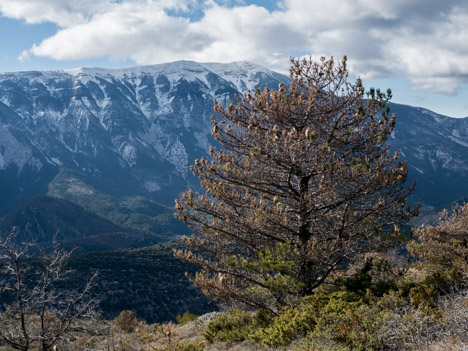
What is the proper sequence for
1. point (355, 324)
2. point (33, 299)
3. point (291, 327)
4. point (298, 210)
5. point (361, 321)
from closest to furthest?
point (355, 324), point (361, 321), point (291, 327), point (298, 210), point (33, 299)

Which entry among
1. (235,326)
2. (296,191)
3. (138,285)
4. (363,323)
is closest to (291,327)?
(363,323)

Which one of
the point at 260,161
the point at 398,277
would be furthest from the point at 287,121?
the point at 398,277

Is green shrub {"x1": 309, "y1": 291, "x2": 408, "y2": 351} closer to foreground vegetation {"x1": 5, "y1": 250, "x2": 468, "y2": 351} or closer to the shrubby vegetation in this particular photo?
foreground vegetation {"x1": 5, "y1": 250, "x2": 468, "y2": 351}

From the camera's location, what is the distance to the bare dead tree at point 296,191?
11.9 meters

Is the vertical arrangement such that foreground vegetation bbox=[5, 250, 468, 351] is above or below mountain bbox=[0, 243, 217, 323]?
above

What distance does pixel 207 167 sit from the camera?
13617 millimetres

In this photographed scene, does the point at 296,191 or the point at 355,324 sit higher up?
the point at 296,191

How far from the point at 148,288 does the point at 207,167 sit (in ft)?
361

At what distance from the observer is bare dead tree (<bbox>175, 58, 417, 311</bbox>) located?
11.9 m

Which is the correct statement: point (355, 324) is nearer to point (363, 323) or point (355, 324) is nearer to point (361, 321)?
point (363, 323)

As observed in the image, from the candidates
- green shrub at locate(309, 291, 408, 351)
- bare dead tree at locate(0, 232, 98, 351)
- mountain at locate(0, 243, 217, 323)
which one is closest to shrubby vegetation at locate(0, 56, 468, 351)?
green shrub at locate(309, 291, 408, 351)

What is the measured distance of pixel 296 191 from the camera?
13.5 metres

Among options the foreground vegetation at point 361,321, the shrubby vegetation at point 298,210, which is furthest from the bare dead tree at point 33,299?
the foreground vegetation at point 361,321

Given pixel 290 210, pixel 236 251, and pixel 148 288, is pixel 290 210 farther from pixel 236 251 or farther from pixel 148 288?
pixel 148 288
